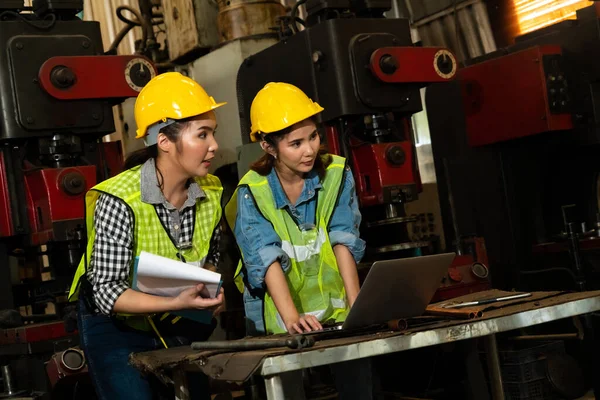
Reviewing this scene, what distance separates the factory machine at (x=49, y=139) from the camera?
325cm

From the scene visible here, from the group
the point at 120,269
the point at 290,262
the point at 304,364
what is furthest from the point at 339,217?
the point at 304,364

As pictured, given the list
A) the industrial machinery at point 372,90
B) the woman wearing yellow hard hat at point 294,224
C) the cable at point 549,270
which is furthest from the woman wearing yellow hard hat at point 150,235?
the cable at point 549,270

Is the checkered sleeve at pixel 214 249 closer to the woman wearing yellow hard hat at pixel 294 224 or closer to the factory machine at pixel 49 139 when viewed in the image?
the woman wearing yellow hard hat at pixel 294 224

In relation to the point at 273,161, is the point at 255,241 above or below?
below

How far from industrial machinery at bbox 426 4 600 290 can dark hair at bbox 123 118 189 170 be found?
179 cm

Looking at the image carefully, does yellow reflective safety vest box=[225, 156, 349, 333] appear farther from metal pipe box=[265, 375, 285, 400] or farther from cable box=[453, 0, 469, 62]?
cable box=[453, 0, 469, 62]

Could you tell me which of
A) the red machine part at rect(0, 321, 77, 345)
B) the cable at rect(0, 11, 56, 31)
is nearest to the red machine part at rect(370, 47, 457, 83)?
the cable at rect(0, 11, 56, 31)

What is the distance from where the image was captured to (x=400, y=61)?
11.3 ft

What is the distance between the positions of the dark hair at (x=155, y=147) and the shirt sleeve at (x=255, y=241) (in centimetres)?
28

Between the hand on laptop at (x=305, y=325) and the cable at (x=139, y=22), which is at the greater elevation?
the cable at (x=139, y=22)

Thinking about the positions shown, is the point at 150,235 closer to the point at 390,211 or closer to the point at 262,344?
the point at 262,344

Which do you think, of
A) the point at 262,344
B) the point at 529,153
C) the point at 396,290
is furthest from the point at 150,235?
the point at 529,153

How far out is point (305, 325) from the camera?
2.42 m

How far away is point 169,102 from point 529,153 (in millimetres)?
2043
